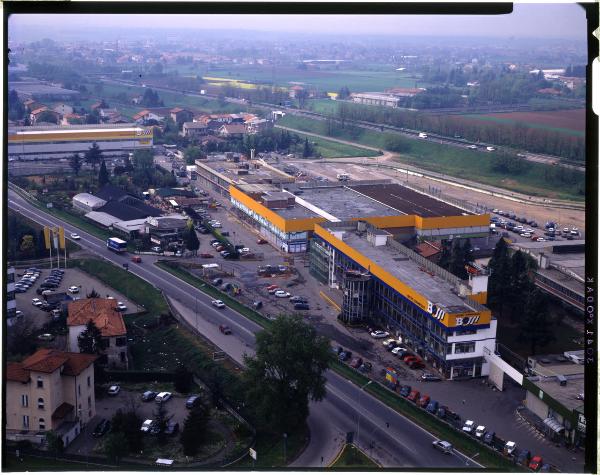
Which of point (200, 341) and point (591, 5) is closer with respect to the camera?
point (591, 5)

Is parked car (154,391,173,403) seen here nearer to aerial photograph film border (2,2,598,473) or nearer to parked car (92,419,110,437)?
aerial photograph film border (2,2,598,473)

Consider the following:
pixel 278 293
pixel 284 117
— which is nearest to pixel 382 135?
pixel 284 117

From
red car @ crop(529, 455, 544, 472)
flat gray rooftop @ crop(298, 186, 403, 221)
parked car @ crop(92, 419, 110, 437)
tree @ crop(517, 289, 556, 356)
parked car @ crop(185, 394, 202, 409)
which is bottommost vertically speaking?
red car @ crop(529, 455, 544, 472)

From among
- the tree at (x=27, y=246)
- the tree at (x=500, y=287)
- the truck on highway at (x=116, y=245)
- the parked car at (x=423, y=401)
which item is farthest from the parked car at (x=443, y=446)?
the tree at (x=27, y=246)

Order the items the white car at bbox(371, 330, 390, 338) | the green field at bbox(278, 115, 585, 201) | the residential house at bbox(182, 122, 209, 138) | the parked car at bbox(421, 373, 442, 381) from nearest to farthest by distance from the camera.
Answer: the parked car at bbox(421, 373, 442, 381) < the white car at bbox(371, 330, 390, 338) < the green field at bbox(278, 115, 585, 201) < the residential house at bbox(182, 122, 209, 138)

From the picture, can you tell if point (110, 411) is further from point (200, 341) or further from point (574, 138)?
point (574, 138)

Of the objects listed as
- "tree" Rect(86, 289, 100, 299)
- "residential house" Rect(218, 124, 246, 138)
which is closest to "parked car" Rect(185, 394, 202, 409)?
"tree" Rect(86, 289, 100, 299)

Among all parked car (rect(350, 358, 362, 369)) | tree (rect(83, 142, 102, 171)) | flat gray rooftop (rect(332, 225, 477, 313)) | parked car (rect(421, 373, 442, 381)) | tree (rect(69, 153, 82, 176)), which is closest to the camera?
parked car (rect(421, 373, 442, 381))
